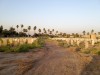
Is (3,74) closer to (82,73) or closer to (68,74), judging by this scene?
(68,74)

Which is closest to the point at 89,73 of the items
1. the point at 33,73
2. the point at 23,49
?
the point at 33,73

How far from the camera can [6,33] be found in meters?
119

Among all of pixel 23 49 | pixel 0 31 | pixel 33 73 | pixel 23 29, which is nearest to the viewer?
pixel 33 73

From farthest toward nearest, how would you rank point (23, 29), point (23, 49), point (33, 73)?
point (23, 29) → point (23, 49) → point (33, 73)

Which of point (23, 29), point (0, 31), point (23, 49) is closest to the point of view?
point (23, 49)

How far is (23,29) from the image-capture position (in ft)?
545

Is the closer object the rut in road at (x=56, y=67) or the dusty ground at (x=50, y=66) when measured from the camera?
the rut in road at (x=56, y=67)

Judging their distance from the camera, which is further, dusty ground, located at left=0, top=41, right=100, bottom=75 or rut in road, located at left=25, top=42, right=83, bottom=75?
dusty ground, located at left=0, top=41, right=100, bottom=75

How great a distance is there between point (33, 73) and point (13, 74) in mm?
1154

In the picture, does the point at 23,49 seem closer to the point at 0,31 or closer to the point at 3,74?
the point at 3,74

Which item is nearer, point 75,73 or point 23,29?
point 75,73

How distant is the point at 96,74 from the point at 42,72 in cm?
318

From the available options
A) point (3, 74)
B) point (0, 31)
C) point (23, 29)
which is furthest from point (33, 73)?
point (23, 29)

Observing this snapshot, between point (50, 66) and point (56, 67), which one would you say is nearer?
point (56, 67)
